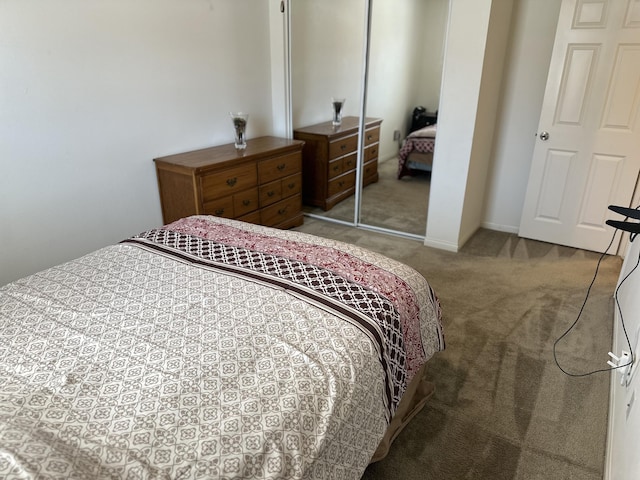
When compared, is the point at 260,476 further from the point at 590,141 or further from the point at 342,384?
the point at 590,141

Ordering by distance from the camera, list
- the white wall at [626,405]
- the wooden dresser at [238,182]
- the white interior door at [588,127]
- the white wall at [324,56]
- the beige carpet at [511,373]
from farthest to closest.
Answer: the white wall at [324,56] → the white interior door at [588,127] → the wooden dresser at [238,182] → the beige carpet at [511,373] → the white wall at [626,405]

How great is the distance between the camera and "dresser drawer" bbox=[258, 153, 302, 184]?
11.2 ft

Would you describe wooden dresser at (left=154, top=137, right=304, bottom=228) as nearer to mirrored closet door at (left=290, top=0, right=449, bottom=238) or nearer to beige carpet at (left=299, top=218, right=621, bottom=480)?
mirrored closet door at (left=290, top=0, right=449, bottom=238)

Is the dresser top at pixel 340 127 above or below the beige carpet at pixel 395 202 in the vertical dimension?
above

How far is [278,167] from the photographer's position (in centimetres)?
359

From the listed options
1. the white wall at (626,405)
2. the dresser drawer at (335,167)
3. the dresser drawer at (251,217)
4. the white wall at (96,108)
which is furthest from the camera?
the dresser drawer at (335,167)

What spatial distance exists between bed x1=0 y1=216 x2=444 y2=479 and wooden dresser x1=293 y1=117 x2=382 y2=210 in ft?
7.53

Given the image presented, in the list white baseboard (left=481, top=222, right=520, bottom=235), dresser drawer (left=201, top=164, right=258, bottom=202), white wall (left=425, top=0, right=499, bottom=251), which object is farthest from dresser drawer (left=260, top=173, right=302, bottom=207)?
white baseboard (left=481, top=222, right=520, bottom=235)

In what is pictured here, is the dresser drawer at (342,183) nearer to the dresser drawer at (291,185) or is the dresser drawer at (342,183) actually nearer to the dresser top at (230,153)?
the dresser drawer at (291,185)

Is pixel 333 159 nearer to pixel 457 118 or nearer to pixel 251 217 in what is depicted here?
pixel 251 217

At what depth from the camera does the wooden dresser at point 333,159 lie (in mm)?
3957

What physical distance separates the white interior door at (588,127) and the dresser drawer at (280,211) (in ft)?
6.66

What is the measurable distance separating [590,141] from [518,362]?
2.09m

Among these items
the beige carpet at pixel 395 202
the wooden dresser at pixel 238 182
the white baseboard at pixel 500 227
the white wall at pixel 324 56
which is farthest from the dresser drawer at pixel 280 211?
the white baseboard at pixel 500 227
